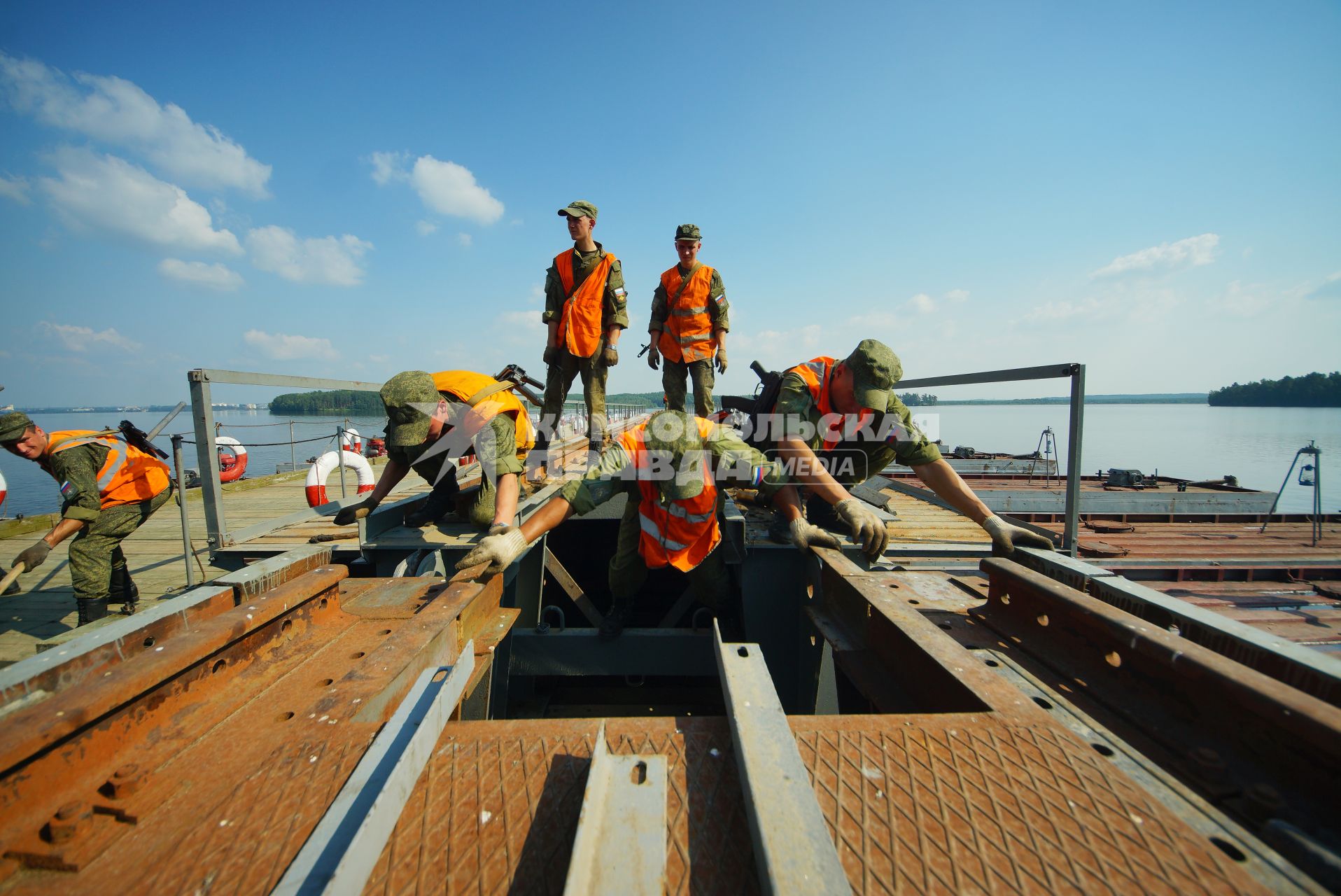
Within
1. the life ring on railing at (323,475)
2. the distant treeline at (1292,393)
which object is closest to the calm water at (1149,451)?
the life ring on railing at (323,475)

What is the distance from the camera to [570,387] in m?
4.70

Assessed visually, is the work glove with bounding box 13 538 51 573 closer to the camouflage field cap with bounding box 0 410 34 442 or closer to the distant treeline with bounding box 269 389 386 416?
the camouflage field cap with bounding box 0 410 34 442

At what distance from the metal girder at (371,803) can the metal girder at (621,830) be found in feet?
1.00

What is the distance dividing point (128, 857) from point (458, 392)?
9.01ft

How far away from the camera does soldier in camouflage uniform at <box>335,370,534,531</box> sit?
278 centimetres

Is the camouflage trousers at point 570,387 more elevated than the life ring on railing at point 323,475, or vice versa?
the camouflage trousers at point 570,387

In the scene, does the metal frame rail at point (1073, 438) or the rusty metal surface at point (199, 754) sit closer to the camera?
the rusty metal surface at point (199, 754)

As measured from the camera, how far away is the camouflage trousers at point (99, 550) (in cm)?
355

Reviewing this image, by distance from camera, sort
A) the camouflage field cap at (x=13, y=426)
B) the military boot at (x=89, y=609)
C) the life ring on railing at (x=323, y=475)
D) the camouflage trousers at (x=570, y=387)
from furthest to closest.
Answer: the life ring on railing at (x=323, y=475) → the camouflage trousers at (x=570, y=387) → the military boot at (x=89, y=609) → the camouflage field cap at (x=13, y=426)

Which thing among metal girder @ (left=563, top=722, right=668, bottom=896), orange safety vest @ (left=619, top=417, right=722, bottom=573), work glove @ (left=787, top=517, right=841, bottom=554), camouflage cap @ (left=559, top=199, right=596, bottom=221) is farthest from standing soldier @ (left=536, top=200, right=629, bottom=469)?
metal girder @ (left=563, top=722, right=668, bottom=896)

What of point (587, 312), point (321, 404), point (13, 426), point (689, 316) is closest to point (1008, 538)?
point (689, 316)

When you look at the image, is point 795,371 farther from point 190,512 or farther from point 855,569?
point 190,512

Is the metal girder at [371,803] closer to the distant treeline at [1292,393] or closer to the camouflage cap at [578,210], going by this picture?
the camouflage cap at [578,210]

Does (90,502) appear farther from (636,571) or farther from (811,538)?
(811,538)
